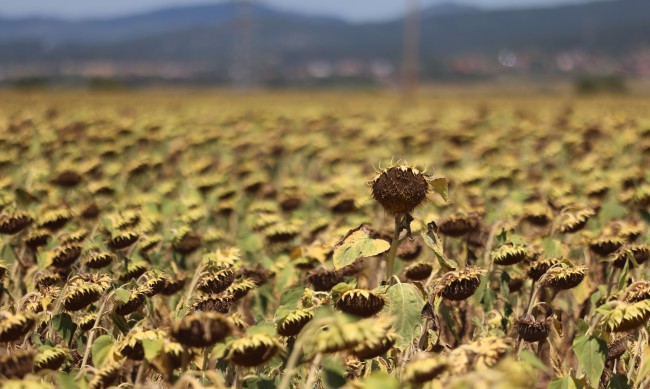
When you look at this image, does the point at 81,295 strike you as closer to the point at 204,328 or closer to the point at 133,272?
the point at 133,272

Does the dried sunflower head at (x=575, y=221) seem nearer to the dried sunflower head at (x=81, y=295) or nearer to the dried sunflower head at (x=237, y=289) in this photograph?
the dried sunflower head at (x=237, y=289)

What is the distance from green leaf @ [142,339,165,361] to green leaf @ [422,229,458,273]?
0.86m

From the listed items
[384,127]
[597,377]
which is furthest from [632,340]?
[384,127]

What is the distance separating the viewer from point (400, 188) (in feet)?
8.27

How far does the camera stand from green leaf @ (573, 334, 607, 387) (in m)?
2.26

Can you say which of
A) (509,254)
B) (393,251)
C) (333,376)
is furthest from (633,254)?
(333,376)

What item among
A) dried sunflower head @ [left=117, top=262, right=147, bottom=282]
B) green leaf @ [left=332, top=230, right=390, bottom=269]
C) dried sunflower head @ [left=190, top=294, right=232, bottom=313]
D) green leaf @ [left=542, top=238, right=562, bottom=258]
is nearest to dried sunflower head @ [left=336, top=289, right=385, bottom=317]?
green leaf @ [left=332, top=230, right=390, bottom=269]

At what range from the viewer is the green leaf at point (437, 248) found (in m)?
2.45

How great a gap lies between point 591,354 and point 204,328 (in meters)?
1.10

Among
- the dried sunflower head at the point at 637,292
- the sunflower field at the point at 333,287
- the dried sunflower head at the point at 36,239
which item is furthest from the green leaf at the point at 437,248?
the dried sunflower head at the point at 36,239

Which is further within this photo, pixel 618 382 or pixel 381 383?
pixel 618 382

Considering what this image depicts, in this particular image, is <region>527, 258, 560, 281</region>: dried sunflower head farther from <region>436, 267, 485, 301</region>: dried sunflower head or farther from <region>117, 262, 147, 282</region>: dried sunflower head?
<region>117, 262, 147, 282</region>: dried sunflower head

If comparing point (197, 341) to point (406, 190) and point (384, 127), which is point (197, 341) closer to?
point (406, 190)

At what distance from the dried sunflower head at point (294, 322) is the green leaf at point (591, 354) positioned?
30.4 inches
